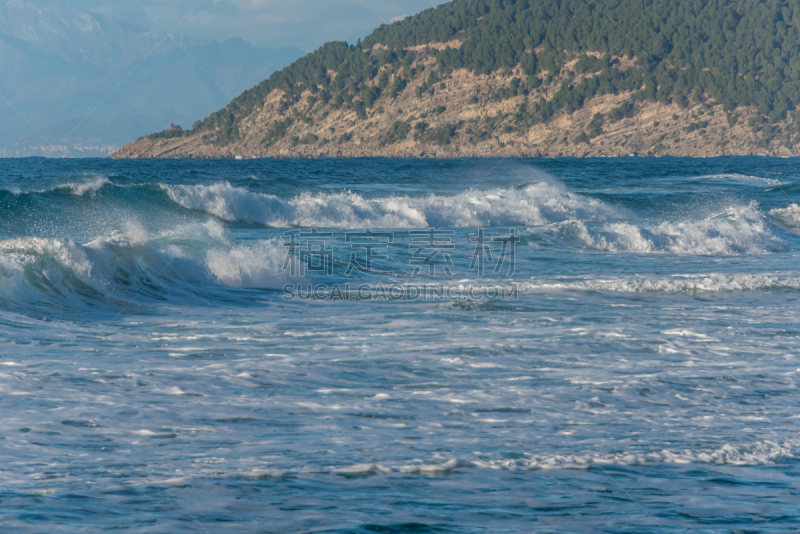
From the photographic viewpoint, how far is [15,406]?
476cm

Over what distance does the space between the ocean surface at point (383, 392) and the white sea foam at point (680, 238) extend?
11.2 feet

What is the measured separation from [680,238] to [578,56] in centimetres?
12620

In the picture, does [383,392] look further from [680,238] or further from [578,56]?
[578,56]

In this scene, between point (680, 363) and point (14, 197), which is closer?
point (680, 363)

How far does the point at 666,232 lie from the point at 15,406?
1622cm

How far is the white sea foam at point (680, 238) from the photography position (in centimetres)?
1681

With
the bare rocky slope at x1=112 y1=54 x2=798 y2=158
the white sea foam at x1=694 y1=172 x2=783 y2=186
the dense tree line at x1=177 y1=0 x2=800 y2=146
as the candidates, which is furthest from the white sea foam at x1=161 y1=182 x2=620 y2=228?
the dense tree line at x1=177 y1=0 x2=800 y2=146

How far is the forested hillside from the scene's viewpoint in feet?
400

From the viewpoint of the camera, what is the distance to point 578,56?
133750 mm

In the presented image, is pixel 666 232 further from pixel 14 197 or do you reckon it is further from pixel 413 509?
pixel 14 197

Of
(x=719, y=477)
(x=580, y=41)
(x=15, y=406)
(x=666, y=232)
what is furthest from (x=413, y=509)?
(x=580, y=41)

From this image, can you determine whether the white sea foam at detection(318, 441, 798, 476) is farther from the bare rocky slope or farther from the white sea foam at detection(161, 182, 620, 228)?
the bare rocky slope

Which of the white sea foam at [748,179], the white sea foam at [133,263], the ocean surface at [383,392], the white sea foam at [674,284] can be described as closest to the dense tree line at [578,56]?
the white sea foam at [748,179]

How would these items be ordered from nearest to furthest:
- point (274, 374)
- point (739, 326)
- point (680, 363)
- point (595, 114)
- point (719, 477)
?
1. point (719, 477)
2. point (274, 374)
3. point (680, 363)
4. point (739, 326)
5. point (595, 114)
